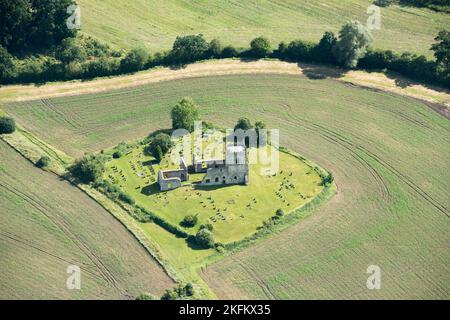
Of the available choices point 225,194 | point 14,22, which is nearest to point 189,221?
point 225,194

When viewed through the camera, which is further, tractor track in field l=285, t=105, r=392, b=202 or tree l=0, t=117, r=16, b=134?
tree l=0, t=117, r=16, b=134

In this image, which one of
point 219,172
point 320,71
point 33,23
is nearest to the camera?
point 219,172

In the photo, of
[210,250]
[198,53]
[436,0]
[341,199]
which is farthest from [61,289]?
[436,0]

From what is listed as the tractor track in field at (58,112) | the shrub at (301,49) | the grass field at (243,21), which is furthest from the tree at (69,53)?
the shrub at (301,49)

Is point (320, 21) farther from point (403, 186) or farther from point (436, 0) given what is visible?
point (403, 186)

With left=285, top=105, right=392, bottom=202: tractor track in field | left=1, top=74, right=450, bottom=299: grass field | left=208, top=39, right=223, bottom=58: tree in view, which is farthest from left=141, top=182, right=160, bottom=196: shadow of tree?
left=208, top=39, right=223, bottom=58: tree

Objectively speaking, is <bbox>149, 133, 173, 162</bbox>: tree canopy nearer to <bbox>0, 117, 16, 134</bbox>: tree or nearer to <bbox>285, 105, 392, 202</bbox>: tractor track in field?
<bbox>0, 117, 16, 134</bbox>: tree

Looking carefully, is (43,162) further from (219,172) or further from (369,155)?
(369,155)
